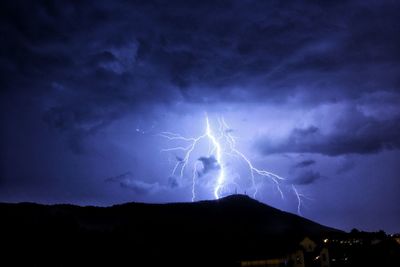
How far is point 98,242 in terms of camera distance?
146 feet

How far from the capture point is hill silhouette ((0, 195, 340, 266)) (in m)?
42.0

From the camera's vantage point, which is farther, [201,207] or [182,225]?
[201,207]

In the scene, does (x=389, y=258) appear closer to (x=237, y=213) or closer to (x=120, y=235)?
(x=120, y=235)

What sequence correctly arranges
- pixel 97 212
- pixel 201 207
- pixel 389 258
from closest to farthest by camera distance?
pixel 389 258 → pixel 97 212 → pixel 201 207

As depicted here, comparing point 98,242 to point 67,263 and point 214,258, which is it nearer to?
point 67,263

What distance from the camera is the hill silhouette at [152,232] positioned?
4200cm

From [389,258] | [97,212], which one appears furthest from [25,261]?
[97,212]

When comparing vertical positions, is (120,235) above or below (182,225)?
below

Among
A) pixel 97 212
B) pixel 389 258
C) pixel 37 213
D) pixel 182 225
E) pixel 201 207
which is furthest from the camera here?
pixel 201 207

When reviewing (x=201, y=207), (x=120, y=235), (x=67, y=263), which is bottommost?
(x=67, y=263)

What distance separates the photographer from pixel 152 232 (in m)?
77.8

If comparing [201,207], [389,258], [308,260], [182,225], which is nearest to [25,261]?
[308,260]

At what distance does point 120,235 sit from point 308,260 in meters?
24.0

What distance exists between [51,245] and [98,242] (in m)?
5.09
